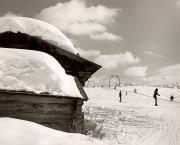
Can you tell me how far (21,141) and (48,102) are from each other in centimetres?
319

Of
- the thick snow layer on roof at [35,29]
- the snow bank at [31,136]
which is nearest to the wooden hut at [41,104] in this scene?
the thick snow layer on roof at [35,29]

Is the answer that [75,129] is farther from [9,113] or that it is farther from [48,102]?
[9,113]

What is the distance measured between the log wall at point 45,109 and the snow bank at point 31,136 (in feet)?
5.14

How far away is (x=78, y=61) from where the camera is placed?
11.7m

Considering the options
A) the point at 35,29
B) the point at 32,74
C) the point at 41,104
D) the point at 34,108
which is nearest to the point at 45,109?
the point at 41,104

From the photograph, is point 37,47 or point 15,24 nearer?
point 37,47

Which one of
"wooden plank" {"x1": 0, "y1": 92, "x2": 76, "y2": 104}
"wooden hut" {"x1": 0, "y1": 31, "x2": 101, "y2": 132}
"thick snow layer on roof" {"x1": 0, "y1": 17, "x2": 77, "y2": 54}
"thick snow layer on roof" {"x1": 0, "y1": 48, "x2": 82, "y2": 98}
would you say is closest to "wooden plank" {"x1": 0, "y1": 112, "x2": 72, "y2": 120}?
"wooden hut" {"x1": 0, "y1": 31, "x2": 101, "y2": 132}

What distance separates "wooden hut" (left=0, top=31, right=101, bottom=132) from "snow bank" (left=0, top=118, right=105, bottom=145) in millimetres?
1584

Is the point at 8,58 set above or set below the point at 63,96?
above

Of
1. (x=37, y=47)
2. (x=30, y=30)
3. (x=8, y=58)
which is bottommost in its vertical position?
(x=8, y=58)

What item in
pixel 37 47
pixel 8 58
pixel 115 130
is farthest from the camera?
pixel 115 130

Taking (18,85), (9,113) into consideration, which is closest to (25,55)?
(18,85)

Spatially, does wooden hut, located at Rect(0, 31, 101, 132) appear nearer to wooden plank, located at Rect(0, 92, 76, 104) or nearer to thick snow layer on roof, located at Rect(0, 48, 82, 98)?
wooden plank, located at Rect(0, 92, 76, 104)

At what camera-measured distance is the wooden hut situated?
8.68m
